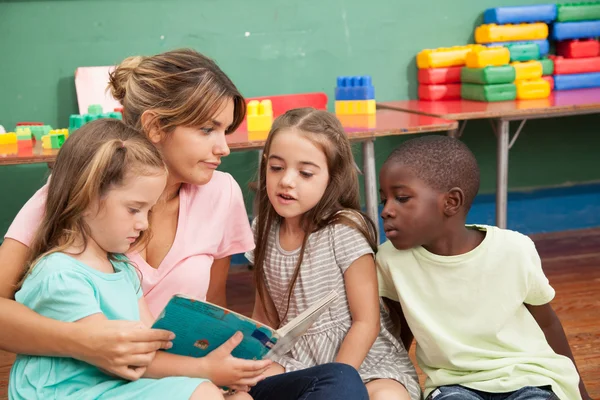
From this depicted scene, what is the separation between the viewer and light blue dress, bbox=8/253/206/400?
5.54 ft

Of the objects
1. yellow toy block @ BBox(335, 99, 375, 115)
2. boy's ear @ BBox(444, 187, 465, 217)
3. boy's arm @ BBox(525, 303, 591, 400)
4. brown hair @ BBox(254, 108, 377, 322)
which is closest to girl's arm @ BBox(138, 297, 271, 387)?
brown hair @ BBox(254, 108, 377, 322)

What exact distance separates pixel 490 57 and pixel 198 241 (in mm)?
2629

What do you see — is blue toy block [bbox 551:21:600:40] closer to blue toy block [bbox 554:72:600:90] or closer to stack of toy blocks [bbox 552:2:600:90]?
stack of toy blocks [bbox 552:2:600:90]

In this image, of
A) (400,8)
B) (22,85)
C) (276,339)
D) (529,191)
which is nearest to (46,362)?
(276,339)

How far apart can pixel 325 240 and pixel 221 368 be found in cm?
54

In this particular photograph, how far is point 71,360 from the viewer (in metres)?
1.75

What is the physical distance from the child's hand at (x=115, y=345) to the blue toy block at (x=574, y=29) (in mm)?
3691

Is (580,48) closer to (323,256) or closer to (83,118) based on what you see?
(83,118)

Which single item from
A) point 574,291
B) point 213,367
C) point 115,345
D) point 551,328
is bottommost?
point 574,291

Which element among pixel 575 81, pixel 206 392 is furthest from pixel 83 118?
pixel 575 81

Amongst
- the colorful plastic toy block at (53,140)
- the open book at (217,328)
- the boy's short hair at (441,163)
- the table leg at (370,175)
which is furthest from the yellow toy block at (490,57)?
the open book at (217,328)

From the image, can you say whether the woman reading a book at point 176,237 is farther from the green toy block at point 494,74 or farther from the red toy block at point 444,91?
the red toy block at point 444,91

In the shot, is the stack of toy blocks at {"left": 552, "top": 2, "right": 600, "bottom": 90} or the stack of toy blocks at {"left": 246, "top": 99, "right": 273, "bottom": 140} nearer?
the stack of toy blocks at {"left": 246, "top": 99, "right": 273, "bottom": 140}

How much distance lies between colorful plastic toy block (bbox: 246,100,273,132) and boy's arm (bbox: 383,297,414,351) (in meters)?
1.66
